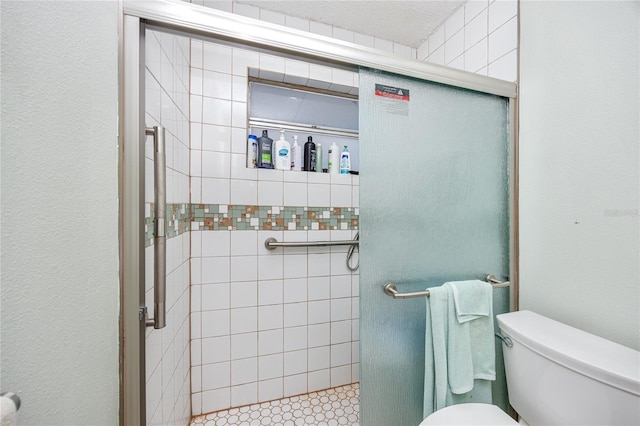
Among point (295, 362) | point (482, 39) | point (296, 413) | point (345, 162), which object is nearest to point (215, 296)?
point (295, 362)

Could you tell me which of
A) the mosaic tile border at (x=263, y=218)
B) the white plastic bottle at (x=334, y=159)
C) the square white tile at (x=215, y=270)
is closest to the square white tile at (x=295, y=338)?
the square white tile at (x=215, y=270)

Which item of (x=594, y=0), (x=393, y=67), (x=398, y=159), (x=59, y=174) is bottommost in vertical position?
(x=59, y=174)

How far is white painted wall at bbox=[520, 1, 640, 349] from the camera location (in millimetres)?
794

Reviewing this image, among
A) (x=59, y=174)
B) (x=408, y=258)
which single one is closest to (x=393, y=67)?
(x=408, y=258)

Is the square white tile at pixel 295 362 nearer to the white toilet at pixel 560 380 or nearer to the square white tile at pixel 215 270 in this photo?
the square white tile at pixel 215 270

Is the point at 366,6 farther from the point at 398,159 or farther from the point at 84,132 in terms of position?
the point at 84,132

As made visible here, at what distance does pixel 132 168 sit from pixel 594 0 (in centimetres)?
156

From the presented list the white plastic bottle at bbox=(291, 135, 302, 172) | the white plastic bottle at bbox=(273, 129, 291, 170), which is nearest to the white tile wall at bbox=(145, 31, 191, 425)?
the white plastic bottle at bbox=(273, 129, 291, 170)

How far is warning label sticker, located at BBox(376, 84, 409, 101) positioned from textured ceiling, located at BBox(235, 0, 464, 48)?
838 millimetres

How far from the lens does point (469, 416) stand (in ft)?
2.74

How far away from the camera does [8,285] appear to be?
0.36 metres

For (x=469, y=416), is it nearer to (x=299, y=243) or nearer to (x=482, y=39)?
(x=299, y=243)

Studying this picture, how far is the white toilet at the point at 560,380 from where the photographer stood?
25.7 inches

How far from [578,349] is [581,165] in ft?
2.00
